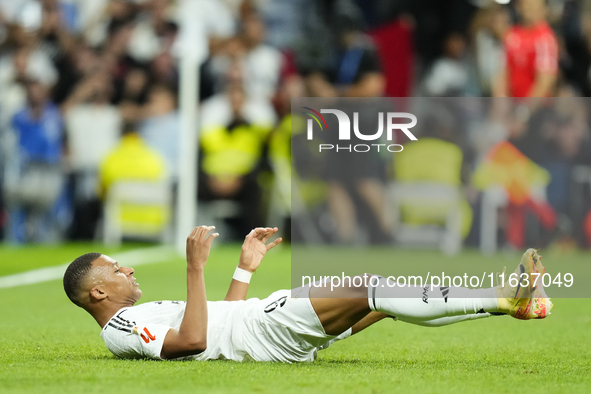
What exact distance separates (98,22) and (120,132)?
110 inches

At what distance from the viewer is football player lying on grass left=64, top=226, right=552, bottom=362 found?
162 inches

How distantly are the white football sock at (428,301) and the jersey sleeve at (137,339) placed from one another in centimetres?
107

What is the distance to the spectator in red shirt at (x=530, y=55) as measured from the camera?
471 inches

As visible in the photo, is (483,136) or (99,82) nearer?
(483,136)

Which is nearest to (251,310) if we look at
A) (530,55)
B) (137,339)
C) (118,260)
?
(137,339)

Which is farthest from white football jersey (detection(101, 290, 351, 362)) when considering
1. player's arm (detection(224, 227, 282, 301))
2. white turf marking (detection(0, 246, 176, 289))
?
white turf marking (detection(0, 246, 176, 289))

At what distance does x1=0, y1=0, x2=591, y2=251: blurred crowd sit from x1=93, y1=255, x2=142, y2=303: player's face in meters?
7.68

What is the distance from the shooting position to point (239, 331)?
4504 mm

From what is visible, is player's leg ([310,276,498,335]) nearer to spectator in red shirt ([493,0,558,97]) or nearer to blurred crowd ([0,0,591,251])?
blurred crowd ([0,0,591,251])

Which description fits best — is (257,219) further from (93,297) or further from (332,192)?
(93,297)

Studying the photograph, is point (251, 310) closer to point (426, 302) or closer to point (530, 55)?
point (426, 302)

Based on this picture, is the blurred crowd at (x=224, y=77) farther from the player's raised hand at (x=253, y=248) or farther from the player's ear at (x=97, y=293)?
the player's ear at (x=97, y=293)

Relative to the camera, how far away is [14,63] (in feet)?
48.8

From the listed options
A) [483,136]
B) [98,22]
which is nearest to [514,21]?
[483,136]
